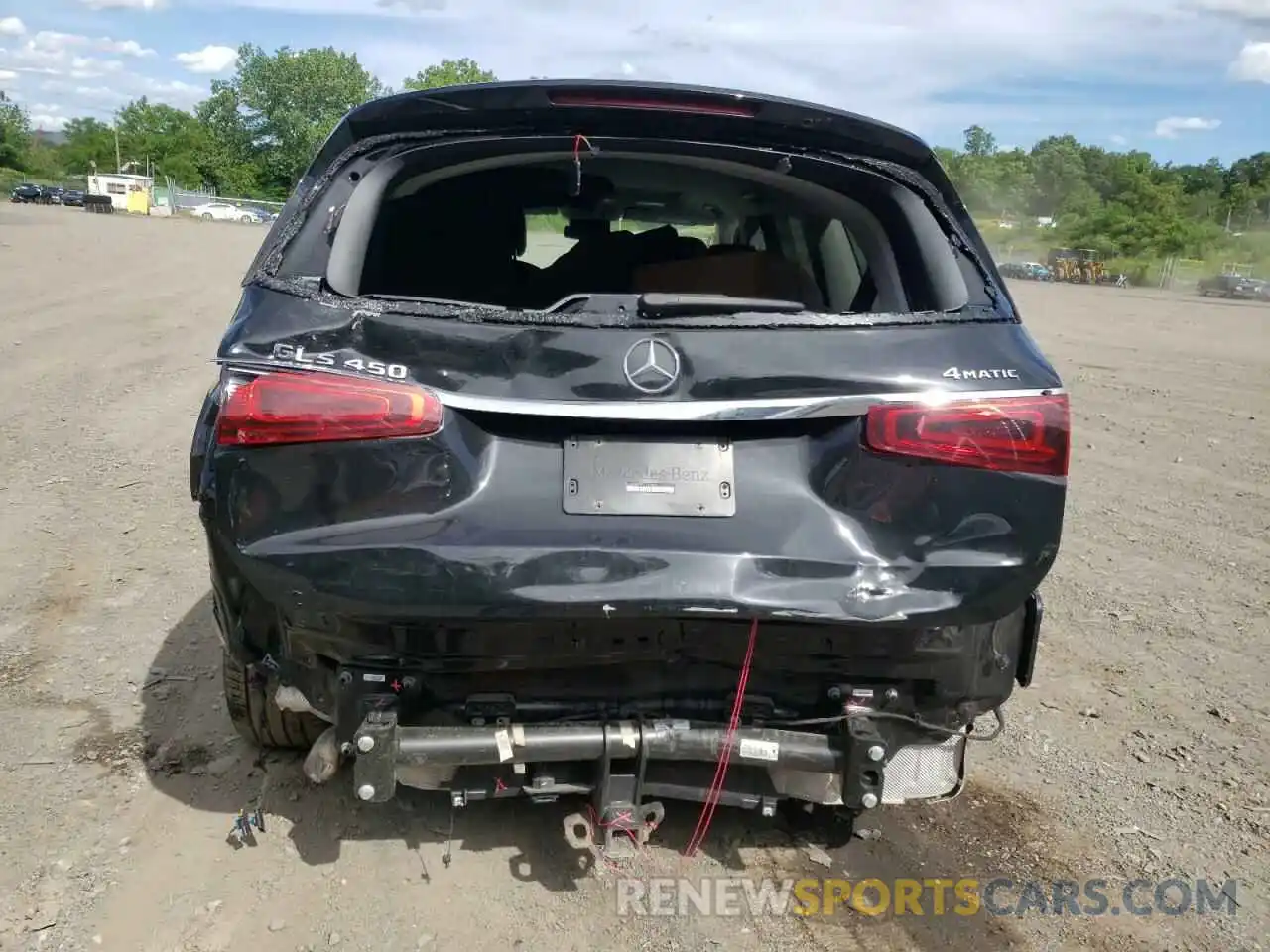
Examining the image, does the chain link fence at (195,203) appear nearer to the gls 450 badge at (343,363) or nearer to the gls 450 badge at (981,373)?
the gls 450 badge at (343,363)

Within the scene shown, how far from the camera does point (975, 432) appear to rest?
2312 millimetres

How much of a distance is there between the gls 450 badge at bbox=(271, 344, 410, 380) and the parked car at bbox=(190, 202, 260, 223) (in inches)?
2636

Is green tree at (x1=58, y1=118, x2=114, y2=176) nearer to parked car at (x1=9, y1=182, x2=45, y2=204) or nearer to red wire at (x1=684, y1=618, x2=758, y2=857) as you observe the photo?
parked car at (x1=9, y1=182, x2=45, y2=204)

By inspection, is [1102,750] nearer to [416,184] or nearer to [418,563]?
[418,563]

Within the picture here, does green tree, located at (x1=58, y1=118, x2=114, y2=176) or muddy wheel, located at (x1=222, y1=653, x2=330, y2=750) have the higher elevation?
green tree, located at (x1=58, y1=118, x2=114, y2=176)

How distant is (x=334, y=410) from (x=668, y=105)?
1150 mm

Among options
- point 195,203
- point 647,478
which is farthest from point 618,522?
point 195,203

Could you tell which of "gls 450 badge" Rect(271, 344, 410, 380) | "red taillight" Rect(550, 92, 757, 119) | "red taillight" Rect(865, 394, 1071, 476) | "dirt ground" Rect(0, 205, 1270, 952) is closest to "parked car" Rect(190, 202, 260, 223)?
"dirt ground" Rect(0, 205, 1270, 952)

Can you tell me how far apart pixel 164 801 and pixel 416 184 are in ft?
6.27

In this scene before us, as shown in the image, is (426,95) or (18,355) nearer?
(426,95)

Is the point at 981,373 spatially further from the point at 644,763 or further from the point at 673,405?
the point at 644,763

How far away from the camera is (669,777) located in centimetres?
259

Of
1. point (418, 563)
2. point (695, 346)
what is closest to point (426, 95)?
point (695, 346)

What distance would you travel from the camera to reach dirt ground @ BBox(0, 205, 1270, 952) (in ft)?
8.47
